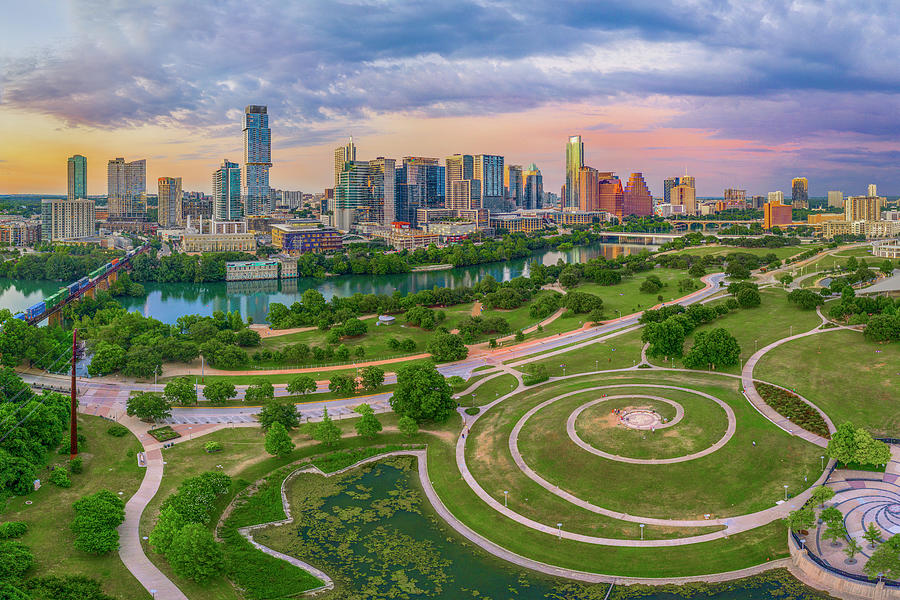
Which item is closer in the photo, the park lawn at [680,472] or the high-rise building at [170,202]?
the park lawn at [680,472]

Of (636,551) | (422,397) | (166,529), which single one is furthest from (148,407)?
(636,551)

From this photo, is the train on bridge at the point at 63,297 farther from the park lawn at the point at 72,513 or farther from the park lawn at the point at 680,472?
the park lawn at the point at 680,472

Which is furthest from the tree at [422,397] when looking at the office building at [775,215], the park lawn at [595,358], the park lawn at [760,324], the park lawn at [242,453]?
the office building at [775,215]

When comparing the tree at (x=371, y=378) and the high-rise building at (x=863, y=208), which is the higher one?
the high-rise building at (x=863, y=208)

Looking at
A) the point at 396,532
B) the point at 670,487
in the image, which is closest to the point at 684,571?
the point at 670,487

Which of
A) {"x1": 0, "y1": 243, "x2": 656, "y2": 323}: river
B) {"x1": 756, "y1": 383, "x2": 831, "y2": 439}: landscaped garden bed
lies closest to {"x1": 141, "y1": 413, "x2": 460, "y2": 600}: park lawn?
{"x1": 756, "y1": 383, "x2": 831, "y2": 439}: landscaped garden bed

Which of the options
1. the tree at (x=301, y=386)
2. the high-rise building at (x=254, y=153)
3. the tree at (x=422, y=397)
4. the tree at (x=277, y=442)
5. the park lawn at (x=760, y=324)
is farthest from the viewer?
the high-rise building at (x=254, y=153)

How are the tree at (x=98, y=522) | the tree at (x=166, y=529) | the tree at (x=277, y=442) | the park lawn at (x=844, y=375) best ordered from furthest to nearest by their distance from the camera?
the park lawn at (x=844, y=375), the tree at (x=277, y=442), the tree at (x=98, y=522), the tree at (x=166, y=529)
